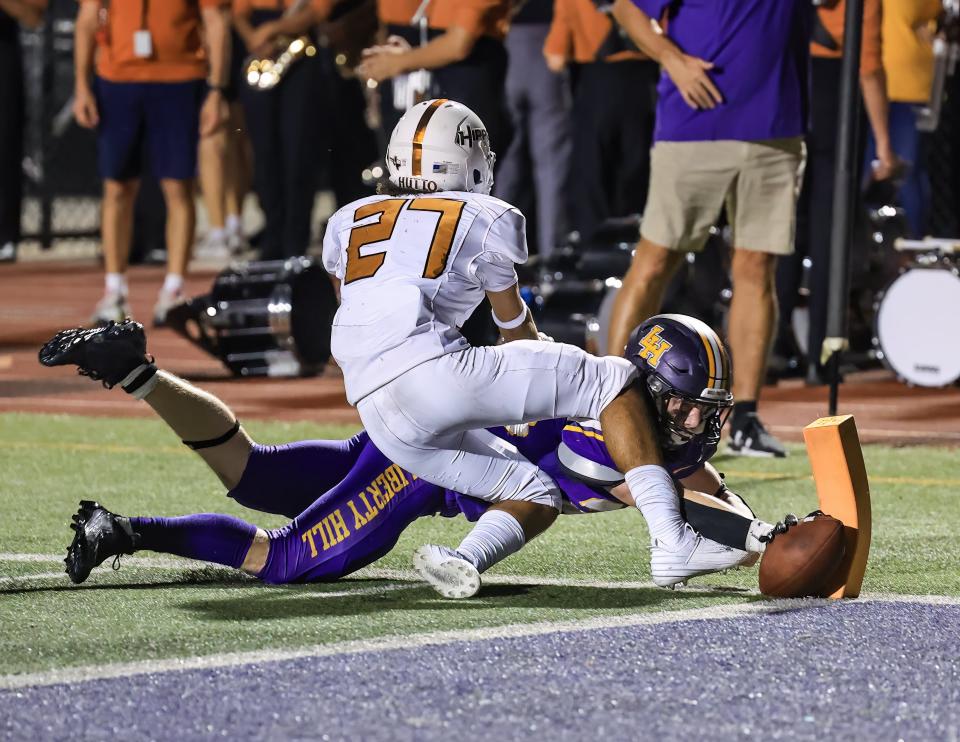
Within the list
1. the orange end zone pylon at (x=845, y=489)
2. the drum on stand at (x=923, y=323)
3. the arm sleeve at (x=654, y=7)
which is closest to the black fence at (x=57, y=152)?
the drum on stand at (x=923, y=323)

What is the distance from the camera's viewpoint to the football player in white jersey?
4629 millimetres

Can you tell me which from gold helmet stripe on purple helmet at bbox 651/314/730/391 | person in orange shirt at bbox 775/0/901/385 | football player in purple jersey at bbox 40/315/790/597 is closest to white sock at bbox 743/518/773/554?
football player in purple jersey at bbox 40/315/790/597

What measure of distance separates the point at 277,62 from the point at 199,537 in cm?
726

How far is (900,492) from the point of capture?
643cm

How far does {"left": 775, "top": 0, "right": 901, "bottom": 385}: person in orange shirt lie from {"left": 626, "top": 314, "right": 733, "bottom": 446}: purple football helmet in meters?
4.17

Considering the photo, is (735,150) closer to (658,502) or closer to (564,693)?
(658,502)

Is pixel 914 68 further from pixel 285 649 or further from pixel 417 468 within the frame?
pixel 285 649

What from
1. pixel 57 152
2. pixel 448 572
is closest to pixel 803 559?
pixel 448 572

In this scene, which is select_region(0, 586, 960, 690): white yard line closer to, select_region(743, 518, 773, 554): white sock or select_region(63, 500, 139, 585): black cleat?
select_region(743, 518, 773, 554): white sock

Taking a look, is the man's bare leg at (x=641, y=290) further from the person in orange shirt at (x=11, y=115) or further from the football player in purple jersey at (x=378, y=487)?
the person in orange shirt at (x=11, y=115)

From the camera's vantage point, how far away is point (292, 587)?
4852mm

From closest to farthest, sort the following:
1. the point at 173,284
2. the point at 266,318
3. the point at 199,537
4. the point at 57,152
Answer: the point at 199,537
the point at 266,318
the point at 173,284
the point at 57,152

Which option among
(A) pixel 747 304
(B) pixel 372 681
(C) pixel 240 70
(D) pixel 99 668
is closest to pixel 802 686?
(B) pixel 372 681

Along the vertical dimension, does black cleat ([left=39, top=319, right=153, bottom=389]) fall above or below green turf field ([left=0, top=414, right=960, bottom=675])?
above
